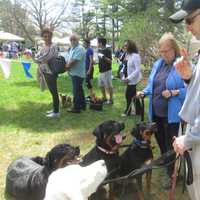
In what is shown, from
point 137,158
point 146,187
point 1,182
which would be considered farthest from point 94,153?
point 1,182

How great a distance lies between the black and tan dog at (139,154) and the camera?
3.99 meters

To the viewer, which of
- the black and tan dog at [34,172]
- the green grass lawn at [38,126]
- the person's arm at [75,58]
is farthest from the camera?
the person's arm at [75,58]

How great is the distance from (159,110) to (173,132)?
30 cm

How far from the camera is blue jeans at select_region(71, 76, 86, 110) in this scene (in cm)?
789

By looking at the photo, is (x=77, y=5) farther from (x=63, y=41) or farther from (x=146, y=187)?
(x=146, y=187)

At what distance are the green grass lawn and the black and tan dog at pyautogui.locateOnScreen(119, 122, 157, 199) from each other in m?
0.44

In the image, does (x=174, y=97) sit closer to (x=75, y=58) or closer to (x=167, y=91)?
(x=167, y=91)

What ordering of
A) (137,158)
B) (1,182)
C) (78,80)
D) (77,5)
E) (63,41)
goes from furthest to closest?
(77,5) < (63,41) < (78,80) < (1,182) < (137,158)

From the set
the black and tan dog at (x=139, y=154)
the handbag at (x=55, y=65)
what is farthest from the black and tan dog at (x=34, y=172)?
the handbag at (x=55, y=65)

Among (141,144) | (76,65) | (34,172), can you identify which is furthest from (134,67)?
(34,172)

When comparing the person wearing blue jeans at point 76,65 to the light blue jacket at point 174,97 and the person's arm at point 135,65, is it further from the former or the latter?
the light blue jacket at point 174,97

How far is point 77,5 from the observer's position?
52.5 m

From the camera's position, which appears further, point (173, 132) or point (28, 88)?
point (28, 88)

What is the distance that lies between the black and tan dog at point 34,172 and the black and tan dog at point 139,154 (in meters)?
0.78
